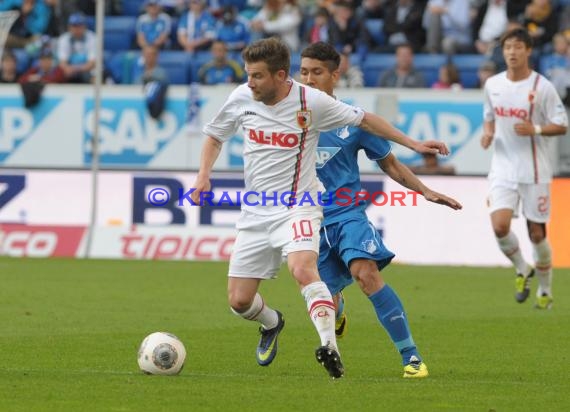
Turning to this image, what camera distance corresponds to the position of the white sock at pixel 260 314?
967cm

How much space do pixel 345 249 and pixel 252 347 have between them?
5.99ft

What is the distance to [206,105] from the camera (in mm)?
22766

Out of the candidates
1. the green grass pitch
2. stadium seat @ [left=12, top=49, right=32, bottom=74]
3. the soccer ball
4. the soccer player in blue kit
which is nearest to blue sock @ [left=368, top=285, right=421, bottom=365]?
the soccer player in blue kit

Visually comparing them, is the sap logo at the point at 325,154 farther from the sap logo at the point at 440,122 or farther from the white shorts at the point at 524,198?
A: the sap logo at the point at 440,122

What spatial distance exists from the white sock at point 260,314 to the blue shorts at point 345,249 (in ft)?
1.51

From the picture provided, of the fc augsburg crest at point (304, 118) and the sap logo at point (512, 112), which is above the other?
the fc augsburg crest at point (304, 118)

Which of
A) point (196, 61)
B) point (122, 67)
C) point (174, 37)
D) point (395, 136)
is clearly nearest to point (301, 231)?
point (395, 136)

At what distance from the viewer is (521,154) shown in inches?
580

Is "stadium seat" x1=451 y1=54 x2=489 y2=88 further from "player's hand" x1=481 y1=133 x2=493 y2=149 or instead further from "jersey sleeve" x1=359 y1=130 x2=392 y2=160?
"jersey sleeve" x1=359 y1=130 x2=392 y2=160

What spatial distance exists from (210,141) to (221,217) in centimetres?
1110

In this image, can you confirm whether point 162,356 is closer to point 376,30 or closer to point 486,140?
point 486,140

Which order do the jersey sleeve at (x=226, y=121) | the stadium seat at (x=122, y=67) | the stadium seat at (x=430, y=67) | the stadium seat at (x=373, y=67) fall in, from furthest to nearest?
the stadium seat at (x=122, y=67), the stadium seat at (x=373, y=67), the stadium seat at (x=430, y=67), the jersey sleeve at (x=226, y=121)

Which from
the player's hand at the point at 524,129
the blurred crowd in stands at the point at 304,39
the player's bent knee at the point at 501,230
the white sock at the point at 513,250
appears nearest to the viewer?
the player's hand at the point at 524,129

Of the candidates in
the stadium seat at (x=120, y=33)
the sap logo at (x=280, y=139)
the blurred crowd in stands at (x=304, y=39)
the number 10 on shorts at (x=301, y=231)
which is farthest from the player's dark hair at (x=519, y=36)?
the stadium seat at (x=120, y=33)
